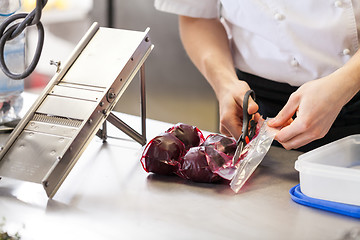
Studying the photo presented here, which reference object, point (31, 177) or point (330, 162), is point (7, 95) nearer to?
point (31, 177)

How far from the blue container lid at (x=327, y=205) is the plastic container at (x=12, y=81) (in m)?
0.73

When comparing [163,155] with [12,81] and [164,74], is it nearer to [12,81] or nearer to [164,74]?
[12,81]

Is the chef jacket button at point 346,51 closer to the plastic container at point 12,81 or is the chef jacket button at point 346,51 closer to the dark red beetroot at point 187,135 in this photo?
the dark red beetroot at point 187,135

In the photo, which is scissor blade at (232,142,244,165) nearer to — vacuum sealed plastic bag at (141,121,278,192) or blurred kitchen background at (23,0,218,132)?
vacuum sealed plastic bag at (141,121,278,192)

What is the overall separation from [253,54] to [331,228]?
618 mm

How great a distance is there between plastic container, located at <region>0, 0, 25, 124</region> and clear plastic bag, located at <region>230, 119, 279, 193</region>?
0.61 metres

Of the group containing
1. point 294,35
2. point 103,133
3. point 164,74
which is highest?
point 294,35

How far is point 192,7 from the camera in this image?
1.54 meters

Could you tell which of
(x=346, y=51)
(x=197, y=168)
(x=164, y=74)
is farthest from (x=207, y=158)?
(x=164, y=74)

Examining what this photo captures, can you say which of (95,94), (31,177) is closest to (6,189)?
(31,177)

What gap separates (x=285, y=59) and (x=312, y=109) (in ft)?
0.99

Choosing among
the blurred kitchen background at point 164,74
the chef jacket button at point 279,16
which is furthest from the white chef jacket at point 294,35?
the blurred kitchen background at point 164,74

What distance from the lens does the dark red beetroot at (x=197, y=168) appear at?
1105mm

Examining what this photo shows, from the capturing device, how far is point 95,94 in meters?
1.17
